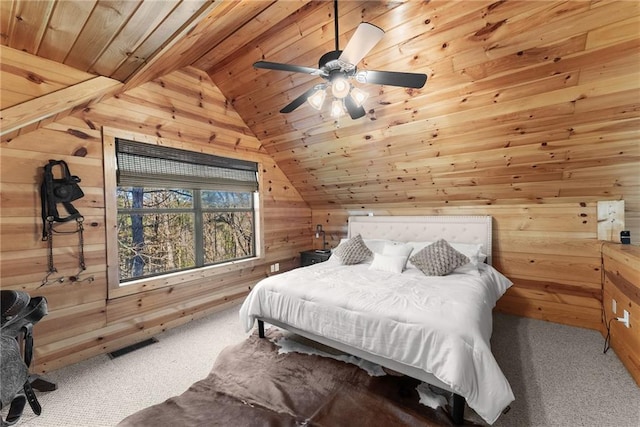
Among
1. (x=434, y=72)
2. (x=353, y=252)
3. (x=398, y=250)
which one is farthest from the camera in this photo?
(x=353, y=252)

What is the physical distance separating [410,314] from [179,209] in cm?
295

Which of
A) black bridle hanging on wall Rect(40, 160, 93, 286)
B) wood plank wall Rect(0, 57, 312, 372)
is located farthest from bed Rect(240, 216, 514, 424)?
black bridle hanging on wall Rect(40, 160, 93, 286)

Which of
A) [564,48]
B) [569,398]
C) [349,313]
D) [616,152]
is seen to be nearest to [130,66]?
[349,313]

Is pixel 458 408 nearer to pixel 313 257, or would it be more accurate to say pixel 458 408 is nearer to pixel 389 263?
pixel 389 263

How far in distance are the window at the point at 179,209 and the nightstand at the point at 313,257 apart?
0.94m

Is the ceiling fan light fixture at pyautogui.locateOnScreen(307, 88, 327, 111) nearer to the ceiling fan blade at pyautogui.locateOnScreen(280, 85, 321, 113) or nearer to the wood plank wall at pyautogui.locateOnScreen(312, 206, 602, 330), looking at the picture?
the ceiling fan blade at pyautogui.locateOnScreen(280, 85, 321, 113)

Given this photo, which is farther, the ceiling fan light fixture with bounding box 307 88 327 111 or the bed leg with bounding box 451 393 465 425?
the ceiling fan light fixture with bounding box 307 88 327 111

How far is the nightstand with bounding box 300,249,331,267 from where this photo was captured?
4582mm

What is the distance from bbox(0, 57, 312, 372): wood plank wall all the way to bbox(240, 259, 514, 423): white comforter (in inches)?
45.2

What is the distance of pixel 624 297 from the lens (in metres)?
2.32

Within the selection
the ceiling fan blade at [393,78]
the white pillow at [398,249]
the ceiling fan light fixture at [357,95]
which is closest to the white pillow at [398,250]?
the white pillow at [398,249]

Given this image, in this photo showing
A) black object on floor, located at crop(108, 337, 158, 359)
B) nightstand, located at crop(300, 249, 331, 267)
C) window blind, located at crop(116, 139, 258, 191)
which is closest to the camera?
black object on floor, located at crop(108, 337, 158, 359)

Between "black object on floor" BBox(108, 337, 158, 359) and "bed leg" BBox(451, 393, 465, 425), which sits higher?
"bed leg" BBox(451, 393, 465, 425)

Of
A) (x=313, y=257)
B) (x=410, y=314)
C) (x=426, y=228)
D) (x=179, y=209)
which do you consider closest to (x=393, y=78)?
(x=410, y=314)
